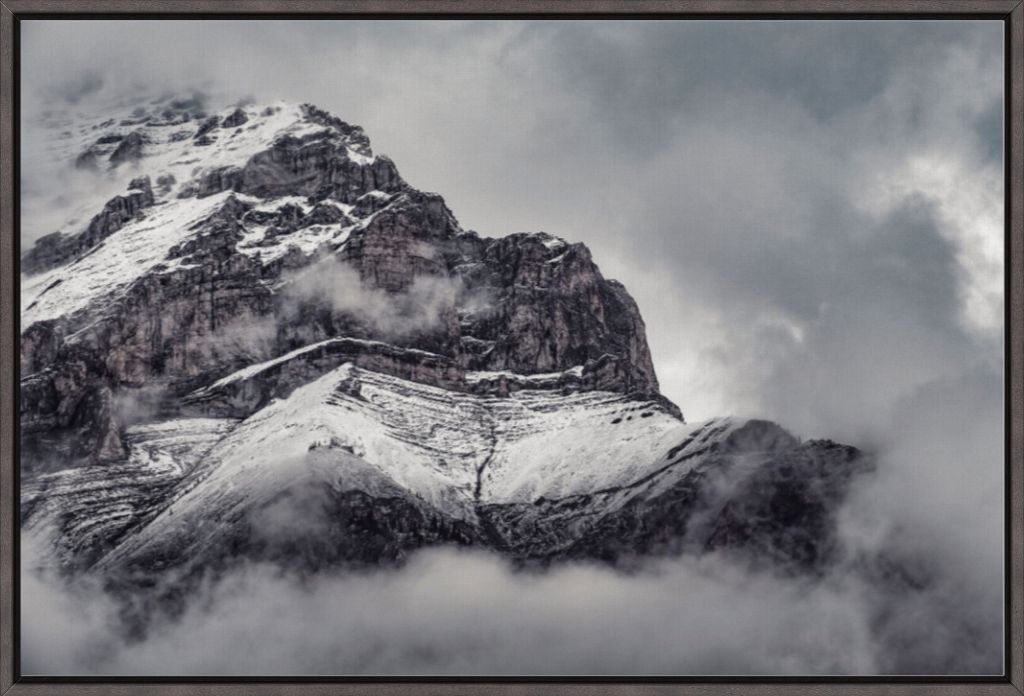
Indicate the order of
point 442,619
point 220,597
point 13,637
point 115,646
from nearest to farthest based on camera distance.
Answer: point 13,637
point 442,619
point 115,646
point 220,597

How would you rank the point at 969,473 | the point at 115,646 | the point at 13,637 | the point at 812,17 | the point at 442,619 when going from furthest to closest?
the point at 115,646
the point at 442,619
the point at 969,473
the point at 812,17
the point at 13,637

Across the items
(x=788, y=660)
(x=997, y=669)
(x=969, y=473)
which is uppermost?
(x=969, y=473)

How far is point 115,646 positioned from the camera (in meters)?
165

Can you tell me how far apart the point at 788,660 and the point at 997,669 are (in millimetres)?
38683

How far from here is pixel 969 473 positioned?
449 ft

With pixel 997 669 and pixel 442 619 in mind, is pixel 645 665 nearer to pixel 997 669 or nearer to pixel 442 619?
pixel 442 619

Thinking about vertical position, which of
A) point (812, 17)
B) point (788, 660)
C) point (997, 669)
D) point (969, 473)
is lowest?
point (997, 669)

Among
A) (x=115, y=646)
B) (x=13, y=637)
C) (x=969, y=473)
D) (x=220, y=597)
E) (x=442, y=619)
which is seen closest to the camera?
(x=13, y=637)
